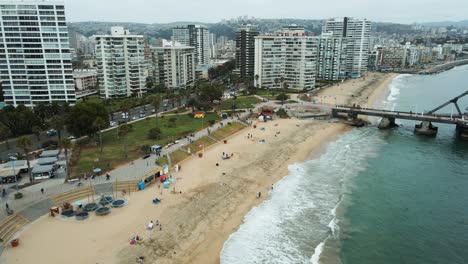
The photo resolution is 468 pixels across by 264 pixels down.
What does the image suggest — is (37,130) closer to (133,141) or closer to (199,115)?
(133,141)

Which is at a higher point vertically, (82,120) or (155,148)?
Result: (82,120)

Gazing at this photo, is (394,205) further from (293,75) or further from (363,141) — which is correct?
(293,75)

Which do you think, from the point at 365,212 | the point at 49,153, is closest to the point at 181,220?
the point at 365,212

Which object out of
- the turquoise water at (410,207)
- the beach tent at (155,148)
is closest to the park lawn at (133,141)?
the beach tent at (155,148)

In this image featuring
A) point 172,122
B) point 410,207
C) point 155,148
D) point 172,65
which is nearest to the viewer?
point 410,207

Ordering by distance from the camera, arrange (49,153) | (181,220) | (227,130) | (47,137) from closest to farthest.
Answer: (181,220), (49,153), (47,137), (227,130)

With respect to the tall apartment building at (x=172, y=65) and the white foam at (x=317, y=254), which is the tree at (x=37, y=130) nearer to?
the white foam at (x=317, y=254)
